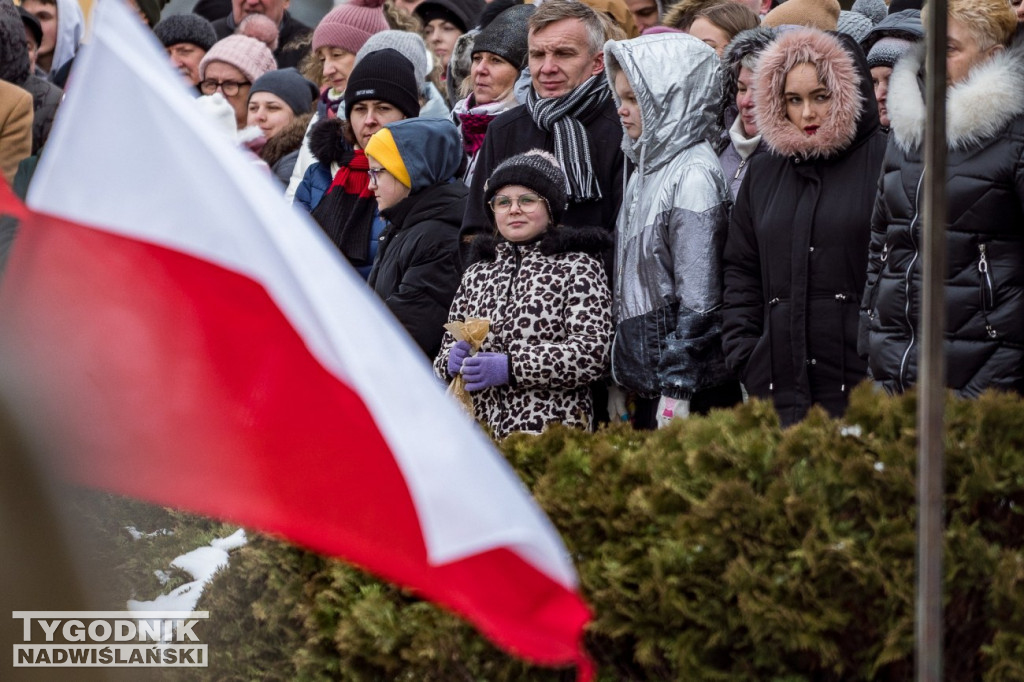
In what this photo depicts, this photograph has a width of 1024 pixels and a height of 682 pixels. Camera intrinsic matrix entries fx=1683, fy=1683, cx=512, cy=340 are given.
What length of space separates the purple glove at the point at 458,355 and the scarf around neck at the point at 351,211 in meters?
1.58

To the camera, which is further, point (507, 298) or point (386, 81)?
point (386, 81)

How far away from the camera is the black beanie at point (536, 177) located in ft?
24.6

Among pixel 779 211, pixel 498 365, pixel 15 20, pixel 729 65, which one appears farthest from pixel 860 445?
pixel 15 20

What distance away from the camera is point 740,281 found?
700 centimetres

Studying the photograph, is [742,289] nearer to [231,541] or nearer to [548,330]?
[548,330]

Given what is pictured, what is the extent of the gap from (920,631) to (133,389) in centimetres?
156

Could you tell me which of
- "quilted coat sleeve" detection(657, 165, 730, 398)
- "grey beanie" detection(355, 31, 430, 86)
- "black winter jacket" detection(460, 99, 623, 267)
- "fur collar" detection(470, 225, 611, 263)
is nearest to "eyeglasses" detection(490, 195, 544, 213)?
"fur collar" detection(470, 225, 611, 263)

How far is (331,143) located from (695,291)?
2.84 m

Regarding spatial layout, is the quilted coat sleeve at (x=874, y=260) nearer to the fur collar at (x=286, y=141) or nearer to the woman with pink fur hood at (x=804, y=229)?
the woman with pink fur hood at (x=804, y=229)

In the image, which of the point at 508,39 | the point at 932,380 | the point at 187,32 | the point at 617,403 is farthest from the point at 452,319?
the point at 187,32

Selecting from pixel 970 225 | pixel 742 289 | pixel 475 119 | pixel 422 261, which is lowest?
pixel 422 261

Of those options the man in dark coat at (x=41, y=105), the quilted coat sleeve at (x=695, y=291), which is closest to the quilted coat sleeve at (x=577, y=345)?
the quilted coat sleeve at (x=695, y=291)

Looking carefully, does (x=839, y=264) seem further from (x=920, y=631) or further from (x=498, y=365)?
(x=920, y=631)

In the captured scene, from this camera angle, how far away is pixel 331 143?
9.22 m
